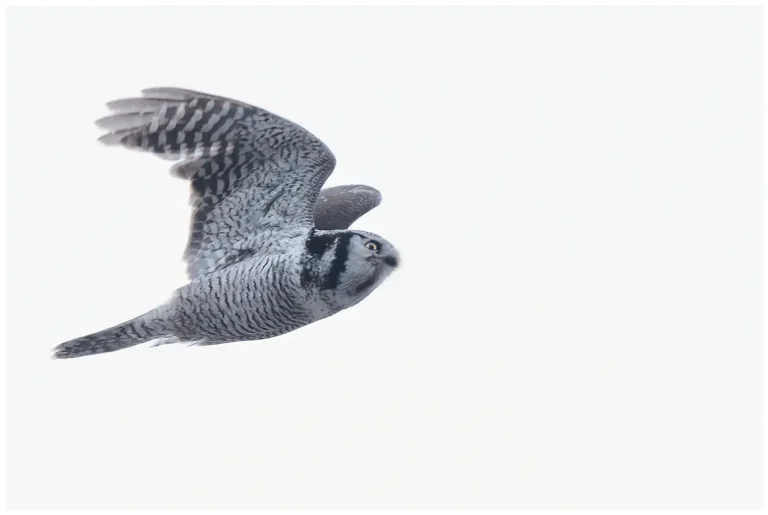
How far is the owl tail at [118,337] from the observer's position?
9.75m

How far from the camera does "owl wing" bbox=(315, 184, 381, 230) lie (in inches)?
424

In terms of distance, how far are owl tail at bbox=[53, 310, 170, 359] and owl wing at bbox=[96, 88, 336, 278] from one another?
42cm

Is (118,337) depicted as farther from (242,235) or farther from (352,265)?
(352,265)

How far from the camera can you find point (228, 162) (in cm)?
964

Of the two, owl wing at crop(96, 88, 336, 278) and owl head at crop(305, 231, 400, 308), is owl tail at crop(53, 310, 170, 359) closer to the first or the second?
owl wing at crop(96, 88, 336, 278)

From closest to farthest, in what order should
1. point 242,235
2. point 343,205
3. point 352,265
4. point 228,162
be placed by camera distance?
point 352,265, point 228,162, point 242,235, point 343,205

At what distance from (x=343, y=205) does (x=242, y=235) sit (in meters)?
1.31

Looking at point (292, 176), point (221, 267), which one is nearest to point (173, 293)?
point (221, 267)

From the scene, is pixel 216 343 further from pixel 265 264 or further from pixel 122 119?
pixel 122 119

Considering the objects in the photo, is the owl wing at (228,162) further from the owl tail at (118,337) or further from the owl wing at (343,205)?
the owl wing at (343,205)

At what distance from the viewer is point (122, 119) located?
30.9ft

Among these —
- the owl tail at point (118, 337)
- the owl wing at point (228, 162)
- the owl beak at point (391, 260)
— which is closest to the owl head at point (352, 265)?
the owl beak at point (391, 260)

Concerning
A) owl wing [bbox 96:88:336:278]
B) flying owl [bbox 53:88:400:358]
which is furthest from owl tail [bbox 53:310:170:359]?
owl wing [bbox 96:88:336:278]

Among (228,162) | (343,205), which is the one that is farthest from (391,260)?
(343,205)
